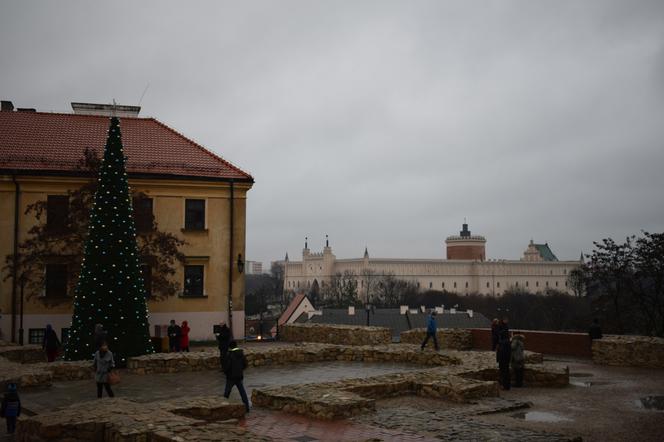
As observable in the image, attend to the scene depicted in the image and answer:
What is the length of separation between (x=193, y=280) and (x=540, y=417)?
68.7 feet

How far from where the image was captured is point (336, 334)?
27.4 meters

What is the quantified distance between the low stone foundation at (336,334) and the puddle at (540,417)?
13011mm

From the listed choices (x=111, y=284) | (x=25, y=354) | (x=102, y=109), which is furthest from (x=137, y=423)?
(x=102, y=109)

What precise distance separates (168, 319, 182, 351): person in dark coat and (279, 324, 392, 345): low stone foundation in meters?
6.91

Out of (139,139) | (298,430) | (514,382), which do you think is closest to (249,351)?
(514,382)

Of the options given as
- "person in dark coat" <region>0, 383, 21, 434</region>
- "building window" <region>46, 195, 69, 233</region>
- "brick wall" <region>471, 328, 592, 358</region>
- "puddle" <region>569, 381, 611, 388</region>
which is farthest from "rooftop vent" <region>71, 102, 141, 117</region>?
"puddle" <region>569, 381, 611, 388</region>

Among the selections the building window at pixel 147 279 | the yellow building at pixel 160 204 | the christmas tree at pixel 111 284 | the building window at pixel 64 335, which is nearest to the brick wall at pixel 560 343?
the yellow building at pixel 160 204

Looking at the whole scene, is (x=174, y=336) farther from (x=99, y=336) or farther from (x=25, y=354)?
(x=99, y=336)

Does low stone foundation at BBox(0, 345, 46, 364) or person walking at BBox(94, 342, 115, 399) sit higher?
person walking at BBox(94, 342, 115, 399)

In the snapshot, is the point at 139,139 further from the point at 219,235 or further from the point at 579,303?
the point at 579,303

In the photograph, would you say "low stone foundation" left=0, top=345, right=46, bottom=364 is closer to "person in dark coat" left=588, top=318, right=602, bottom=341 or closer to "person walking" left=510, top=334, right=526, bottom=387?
"person walking" left=510, top=334, right=526, bottom=387

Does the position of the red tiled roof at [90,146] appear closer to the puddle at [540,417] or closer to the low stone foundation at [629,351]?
the low stone foundation at [629,351]

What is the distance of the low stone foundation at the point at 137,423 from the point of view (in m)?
9.60

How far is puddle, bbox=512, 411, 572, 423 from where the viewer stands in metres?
12.3
